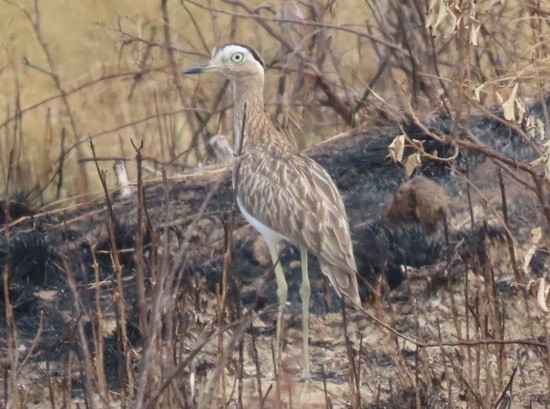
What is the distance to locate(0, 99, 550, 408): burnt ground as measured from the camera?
6492 millimetres

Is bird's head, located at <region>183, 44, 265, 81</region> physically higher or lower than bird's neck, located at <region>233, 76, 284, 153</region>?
higher

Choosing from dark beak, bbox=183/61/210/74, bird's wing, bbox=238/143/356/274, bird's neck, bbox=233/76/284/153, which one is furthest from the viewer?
dark beak, bbox=183/61/210/74

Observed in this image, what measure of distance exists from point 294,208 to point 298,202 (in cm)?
4

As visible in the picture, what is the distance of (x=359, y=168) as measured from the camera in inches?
346

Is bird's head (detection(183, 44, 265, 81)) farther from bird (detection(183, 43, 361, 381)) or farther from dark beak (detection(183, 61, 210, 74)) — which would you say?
bird (detection(183, 43, 361, 381))

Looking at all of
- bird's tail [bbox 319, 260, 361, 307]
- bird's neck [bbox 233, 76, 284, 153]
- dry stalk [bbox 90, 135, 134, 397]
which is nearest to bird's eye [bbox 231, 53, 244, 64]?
bird's neck [bbox 233, 76, 284, 153]

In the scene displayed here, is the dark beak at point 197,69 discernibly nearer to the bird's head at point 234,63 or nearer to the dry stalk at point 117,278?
the bird's head at point 234,63

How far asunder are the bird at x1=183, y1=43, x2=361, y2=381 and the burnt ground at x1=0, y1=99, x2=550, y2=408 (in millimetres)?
161

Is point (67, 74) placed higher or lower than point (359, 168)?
higher

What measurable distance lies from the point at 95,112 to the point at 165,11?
1.44 metres

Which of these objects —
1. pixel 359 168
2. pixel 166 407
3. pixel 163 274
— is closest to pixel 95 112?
pixel 359 168

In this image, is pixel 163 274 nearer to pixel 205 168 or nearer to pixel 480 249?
pixel 480 249

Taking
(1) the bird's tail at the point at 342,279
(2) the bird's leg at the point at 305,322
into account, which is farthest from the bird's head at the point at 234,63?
(1) the bird's tail at the point at 342,279

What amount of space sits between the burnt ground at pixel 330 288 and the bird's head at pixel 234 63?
1.87ft
